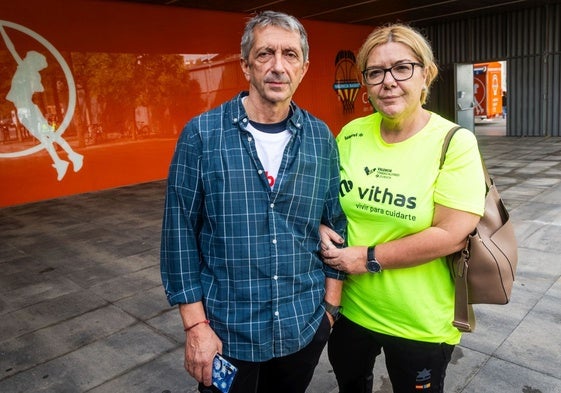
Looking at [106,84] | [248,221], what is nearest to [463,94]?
[106,84]

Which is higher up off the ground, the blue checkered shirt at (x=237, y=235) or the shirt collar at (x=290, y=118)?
the shirt collar at (x=290, y=118)

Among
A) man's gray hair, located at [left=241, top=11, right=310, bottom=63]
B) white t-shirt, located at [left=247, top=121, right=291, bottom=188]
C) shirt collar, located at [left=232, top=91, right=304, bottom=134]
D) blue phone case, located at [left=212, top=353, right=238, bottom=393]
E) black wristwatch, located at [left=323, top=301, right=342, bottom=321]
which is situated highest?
man's gray hair, located at [left=241, top=11, right=310, bottom=63]

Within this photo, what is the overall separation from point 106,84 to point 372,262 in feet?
29.2

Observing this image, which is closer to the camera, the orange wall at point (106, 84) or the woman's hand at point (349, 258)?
the woman's hand at point (349, 258)

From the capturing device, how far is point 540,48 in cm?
1327

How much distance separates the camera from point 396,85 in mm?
1649

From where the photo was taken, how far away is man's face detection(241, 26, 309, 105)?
1.57 m

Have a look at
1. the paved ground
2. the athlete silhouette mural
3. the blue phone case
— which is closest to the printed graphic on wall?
the paved ground

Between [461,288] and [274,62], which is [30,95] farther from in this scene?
[461,288]

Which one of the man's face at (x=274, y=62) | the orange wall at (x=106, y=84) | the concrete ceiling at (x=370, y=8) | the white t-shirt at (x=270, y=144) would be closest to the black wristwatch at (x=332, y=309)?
the white t-shirt at (x=270, y=144)

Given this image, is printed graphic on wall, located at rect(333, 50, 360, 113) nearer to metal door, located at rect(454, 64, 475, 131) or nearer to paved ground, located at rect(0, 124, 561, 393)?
metal door, located at rect(454, 64, 475, 131)

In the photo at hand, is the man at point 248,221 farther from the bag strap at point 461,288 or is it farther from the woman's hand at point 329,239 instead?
the bag strap at point 461,288

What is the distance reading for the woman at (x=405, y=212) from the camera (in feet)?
5.23

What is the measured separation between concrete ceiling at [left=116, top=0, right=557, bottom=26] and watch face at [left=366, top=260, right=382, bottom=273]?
9.37 metres
